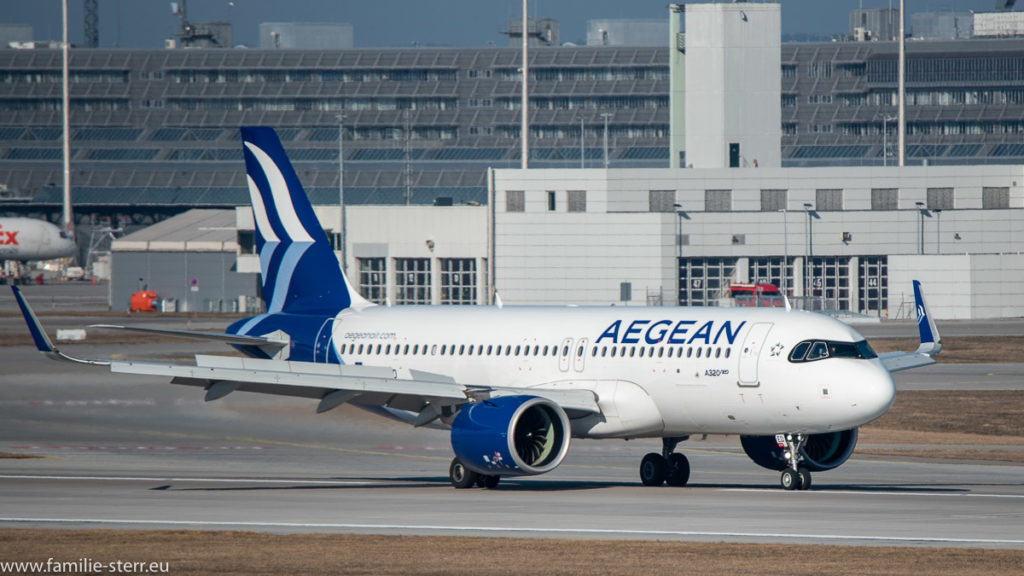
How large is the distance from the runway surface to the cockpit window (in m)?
3.23

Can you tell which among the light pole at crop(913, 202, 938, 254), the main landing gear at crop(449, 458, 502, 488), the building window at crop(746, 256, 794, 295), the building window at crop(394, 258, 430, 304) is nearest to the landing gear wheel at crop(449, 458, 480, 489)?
the main landing gear at crop(449, 458, 502, 488)

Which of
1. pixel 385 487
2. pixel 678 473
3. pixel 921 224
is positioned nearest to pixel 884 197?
pixel 921 224

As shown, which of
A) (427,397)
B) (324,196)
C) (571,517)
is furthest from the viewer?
(324,196)

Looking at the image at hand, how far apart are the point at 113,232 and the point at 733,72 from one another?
113m

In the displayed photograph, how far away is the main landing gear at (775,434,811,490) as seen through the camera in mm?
34938

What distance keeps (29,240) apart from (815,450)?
15249cm

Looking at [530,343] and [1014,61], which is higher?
[1014,61]

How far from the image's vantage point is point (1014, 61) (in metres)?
198

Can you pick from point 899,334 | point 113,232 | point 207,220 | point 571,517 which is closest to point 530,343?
point 571,517

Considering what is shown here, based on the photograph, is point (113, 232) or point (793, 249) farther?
point (113, 232)

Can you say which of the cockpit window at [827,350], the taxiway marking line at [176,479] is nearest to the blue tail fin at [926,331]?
the cockpit window at [827,350]

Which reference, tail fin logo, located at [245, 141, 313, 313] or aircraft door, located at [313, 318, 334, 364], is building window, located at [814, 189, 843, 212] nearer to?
tail fin logo, located at [245, 141, 313, 313]

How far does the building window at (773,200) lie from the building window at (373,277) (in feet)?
101

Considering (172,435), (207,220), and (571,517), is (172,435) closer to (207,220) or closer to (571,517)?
(571,517)
